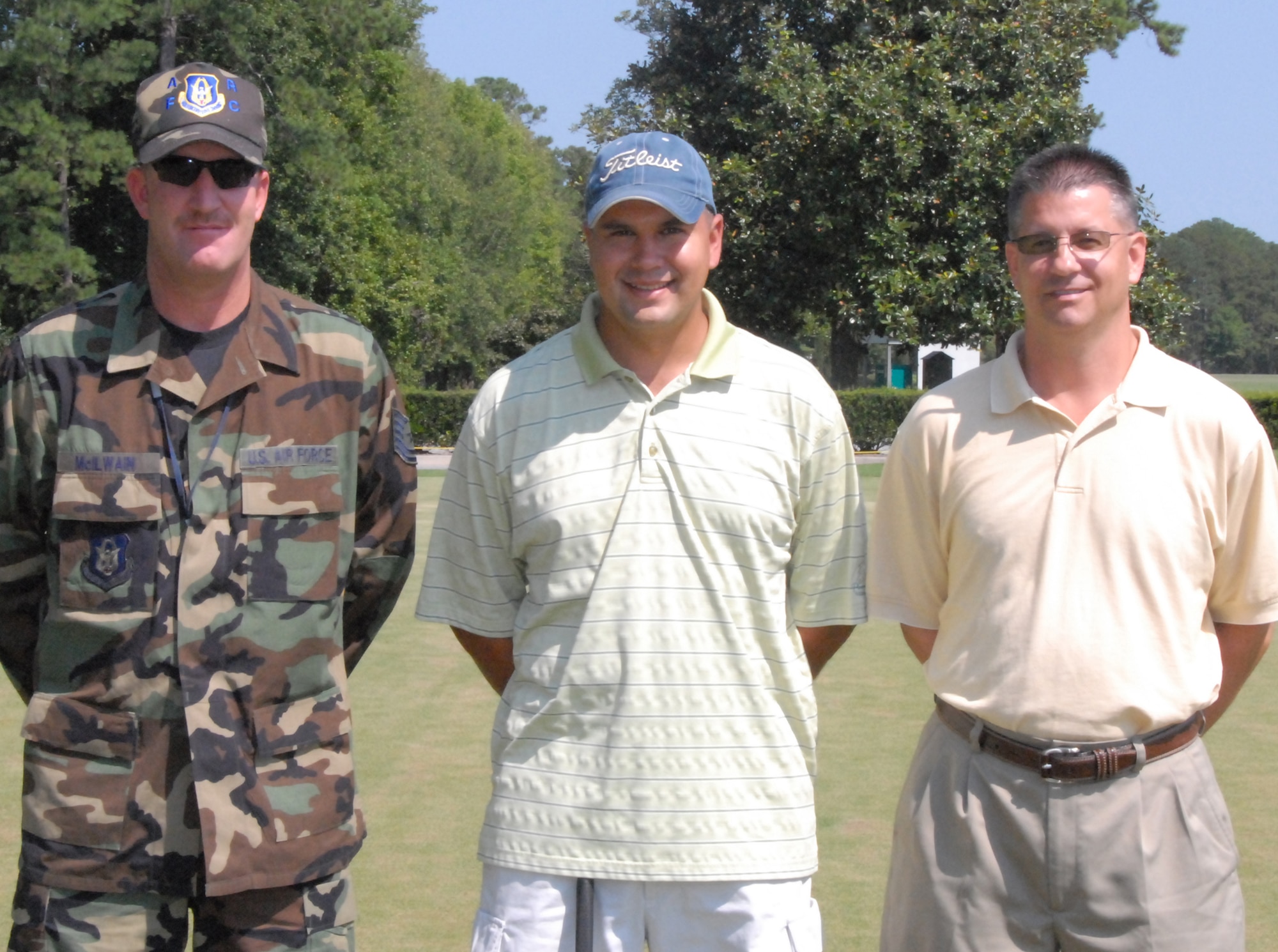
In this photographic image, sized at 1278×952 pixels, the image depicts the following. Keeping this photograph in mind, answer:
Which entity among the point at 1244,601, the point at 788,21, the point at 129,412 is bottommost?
the point at 1244,601

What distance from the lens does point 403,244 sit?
Answer: 4497 centimetres

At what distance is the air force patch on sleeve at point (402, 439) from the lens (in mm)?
3471

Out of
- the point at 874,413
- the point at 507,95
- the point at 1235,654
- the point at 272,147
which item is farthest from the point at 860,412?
the point at 507,95

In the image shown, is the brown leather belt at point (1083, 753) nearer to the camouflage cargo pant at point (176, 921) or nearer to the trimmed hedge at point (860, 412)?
the camouflage cargo pant at point (176, 921)

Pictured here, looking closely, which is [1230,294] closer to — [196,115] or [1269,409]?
[1269,409]

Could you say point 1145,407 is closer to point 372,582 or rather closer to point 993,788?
point 993,788

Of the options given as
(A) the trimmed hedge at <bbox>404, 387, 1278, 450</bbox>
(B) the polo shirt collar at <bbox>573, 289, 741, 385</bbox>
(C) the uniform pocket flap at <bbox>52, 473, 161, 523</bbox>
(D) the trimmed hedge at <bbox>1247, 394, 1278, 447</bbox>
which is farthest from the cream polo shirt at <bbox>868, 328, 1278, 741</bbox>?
(D) the trimmed hedge at <bbox>1247, 394, 1278, 447</bbox>

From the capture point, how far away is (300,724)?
122 inches

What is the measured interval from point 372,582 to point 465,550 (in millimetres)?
522

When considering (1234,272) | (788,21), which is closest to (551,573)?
(788,21)

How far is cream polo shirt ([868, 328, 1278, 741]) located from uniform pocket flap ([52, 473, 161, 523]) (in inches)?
60.6

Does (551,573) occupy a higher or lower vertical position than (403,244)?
lower

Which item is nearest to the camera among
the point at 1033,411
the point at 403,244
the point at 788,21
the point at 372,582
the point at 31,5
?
the point at 1033,411

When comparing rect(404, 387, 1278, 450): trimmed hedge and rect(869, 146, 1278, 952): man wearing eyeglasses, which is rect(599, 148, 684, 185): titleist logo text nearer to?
rect(869, 146, 1278, 952): man wearing eyeglasses
